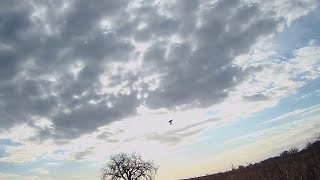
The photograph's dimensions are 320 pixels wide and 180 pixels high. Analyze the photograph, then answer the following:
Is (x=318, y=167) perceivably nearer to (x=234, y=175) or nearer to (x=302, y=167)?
(x=302, y=167)

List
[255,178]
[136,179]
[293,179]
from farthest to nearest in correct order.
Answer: [136,179] → [255,178] → [293,179]

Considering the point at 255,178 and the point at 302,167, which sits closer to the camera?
the point at 302,167

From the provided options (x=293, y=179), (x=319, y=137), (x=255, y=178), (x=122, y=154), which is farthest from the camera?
(x=122, y=154)

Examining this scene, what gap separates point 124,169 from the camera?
81.1m

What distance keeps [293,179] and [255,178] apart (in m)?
3.47

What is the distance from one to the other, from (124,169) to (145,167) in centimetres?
521

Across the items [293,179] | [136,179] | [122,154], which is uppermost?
[122,154]

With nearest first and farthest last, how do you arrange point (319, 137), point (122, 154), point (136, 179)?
point (319, 137) < point (136, 179) < point (122, 154)

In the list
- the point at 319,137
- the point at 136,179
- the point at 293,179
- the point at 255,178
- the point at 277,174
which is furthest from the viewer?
the point at 136,179

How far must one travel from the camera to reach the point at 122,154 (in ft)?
277

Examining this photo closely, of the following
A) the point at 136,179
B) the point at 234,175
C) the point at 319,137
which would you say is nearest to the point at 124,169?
the point at 136,179

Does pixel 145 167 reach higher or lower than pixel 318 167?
higher

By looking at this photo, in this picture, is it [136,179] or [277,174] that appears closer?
[277,174]

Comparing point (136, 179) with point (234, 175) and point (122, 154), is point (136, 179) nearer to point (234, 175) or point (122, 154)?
point (122, 154)
